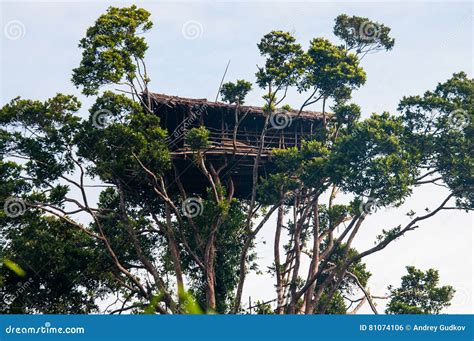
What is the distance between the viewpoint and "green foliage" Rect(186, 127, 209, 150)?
28594 millimetres

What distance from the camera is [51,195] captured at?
93.0ft

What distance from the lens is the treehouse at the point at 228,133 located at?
Answer: 30.6 metres

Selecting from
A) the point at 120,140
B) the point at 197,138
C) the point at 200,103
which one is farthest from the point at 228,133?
the point at 120,140

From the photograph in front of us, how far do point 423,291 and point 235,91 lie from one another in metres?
12.6

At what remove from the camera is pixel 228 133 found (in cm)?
3188

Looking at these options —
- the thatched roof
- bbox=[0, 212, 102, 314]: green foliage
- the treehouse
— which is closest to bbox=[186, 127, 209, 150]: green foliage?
the treehouse

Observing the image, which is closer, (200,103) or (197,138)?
(197,138)

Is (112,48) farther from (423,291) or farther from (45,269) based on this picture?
(423,291)

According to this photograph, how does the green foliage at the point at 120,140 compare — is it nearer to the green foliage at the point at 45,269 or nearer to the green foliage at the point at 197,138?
the green foliage at the point at 197,138

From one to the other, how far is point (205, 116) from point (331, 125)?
5.68 metres

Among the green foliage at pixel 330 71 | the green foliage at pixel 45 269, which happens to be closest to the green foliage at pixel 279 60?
the green foliage at pixel 330 71

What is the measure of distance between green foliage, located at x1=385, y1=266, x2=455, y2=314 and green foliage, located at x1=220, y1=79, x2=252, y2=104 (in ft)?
36.5

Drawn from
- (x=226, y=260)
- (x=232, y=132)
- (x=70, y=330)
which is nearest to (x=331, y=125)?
(x=232, y=132)

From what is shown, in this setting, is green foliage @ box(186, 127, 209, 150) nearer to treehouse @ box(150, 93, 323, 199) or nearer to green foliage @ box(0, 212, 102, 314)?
treehouse @ box(150, 93, 323, 199)
